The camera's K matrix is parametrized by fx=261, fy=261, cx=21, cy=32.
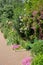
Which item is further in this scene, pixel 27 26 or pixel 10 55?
pixel 27 26

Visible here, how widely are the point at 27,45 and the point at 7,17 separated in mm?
5778

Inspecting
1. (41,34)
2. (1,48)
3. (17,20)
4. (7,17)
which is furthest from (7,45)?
(7,17)

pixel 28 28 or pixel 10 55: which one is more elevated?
pixel 28 28

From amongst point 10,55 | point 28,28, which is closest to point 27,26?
point 28,28

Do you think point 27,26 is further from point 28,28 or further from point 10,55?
point 10,55

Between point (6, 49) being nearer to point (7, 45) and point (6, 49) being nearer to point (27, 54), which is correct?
point (7, 45)

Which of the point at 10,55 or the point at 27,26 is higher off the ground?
the point at 27,26

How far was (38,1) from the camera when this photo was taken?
1073 cm

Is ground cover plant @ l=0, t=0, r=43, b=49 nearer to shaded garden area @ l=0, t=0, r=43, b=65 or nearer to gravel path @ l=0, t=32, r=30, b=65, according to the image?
shaded garden area @ l=0, t=0, r=43, b=65

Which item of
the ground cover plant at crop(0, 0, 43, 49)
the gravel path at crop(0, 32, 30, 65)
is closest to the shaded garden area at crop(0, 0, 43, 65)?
the ground cover plant at crop(0, 0, 43, 49)

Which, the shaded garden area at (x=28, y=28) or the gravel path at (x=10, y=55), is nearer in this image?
the gravel path at (x=10, y=55)

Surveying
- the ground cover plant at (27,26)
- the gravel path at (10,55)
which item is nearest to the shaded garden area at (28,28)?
the ground cover plant at (27,26)

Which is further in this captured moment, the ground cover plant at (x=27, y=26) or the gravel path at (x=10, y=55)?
the ground cover plant at (x=27, y=26)

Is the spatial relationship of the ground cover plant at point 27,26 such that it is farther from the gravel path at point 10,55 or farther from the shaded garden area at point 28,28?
the gravel path at point 10,55
